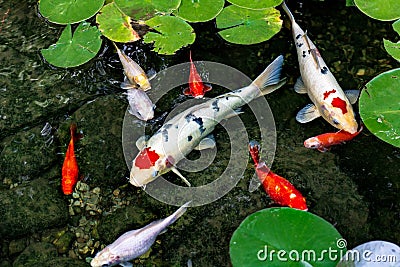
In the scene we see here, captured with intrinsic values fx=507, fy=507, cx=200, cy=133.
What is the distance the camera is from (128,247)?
9.62 ft

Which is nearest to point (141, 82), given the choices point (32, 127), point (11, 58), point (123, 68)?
point (123, 68)

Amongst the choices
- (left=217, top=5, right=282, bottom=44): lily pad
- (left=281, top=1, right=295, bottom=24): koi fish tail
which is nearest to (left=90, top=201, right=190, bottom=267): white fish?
(left=217, top=5, right=282, bottom=44): lily pad

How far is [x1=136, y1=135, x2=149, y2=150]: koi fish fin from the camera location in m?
3.39

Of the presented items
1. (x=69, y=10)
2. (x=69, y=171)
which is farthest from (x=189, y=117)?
(x=69, y=10)

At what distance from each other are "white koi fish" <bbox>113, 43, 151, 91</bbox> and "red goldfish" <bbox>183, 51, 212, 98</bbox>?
0.30 metres

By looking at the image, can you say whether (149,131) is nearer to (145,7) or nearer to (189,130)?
(189,130)

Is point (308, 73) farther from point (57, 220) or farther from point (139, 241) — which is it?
point (57, 220)

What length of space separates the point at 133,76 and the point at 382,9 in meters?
1.84

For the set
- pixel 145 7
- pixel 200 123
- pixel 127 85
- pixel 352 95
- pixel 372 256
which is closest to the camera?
pixel 372 256

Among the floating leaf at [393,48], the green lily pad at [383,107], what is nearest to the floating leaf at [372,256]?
the green lily pad at [383,107]

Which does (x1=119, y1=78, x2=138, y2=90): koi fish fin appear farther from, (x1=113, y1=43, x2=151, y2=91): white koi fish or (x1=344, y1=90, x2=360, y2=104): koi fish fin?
(x1=344, y1=90, x2=360, y2=104): koi fish fin

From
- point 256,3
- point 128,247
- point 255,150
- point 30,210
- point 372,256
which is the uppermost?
point 256,3

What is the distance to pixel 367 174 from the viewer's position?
3.17 metres

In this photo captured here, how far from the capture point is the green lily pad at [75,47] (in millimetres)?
3641
